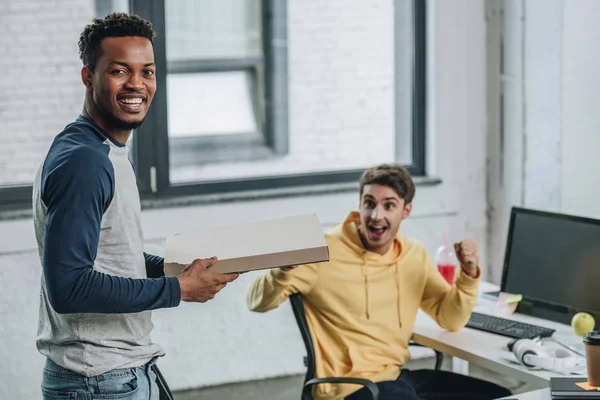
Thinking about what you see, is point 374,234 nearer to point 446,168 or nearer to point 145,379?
point 145,379

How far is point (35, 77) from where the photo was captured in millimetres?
3877

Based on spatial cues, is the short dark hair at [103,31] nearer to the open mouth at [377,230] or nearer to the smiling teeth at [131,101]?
the smiling teeth at [131,101]

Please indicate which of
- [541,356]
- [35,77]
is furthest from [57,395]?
[35,77]

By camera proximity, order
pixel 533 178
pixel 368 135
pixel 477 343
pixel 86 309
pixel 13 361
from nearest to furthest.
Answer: pixel 86 309 → pixel 477 343 → pixel 13 361 → pixel 533 178 → pixel 368 135

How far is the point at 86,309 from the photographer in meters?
1.75

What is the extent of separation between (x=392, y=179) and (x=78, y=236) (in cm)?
150

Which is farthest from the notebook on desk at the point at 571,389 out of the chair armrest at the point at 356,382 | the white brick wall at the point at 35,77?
the white brick wall at the point at 35,77

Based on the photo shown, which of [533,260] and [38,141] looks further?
[38,141]

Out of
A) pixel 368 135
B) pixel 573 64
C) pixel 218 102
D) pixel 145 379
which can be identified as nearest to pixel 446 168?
pixel 368 135

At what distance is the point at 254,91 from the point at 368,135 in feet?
2.02

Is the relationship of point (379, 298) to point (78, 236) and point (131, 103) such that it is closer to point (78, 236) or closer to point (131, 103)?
point (131, 103)

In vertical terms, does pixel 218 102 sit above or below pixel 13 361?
above

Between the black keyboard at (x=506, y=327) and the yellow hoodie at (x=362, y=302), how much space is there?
0.10 meters

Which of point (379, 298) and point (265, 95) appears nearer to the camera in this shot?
point (379, 298)
